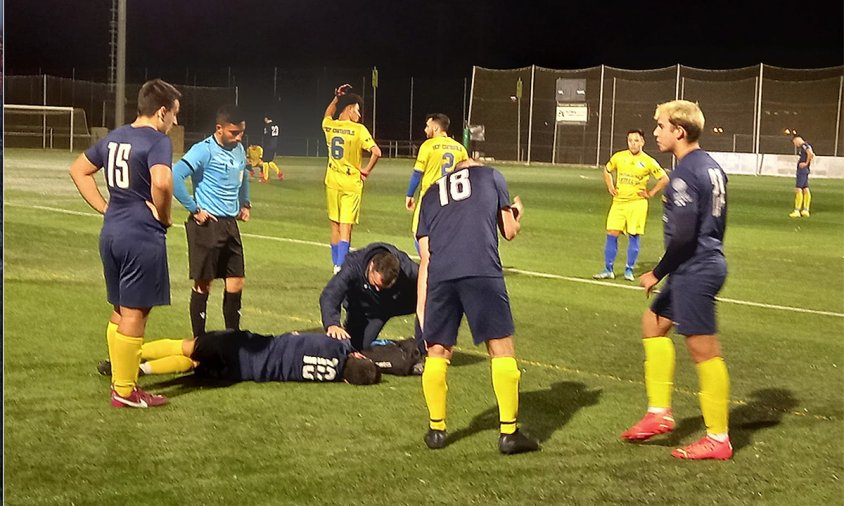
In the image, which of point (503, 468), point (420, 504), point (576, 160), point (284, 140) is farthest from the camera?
point (284, 140)

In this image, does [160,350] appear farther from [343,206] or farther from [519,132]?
[519,132]

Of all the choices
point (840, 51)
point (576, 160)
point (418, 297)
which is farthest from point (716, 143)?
point (418, 297)

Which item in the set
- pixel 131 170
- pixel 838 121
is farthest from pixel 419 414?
pixel 838 121

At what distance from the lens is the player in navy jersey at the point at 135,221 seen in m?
6.38

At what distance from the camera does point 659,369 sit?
20.9 feet

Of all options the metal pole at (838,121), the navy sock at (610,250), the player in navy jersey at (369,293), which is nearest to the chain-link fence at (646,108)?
the metal pole at (838,121)

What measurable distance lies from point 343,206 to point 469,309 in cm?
737

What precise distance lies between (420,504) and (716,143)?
4111 cm

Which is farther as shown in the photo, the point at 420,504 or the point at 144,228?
the point at 144,228

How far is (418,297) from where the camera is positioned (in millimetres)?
7785

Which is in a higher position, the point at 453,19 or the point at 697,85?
the point at 453,19

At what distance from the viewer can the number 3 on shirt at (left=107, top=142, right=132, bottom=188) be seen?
638 cm

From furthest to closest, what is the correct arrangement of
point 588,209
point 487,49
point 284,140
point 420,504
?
point 487,49 → point 284,140 → point 588,209 → point 420,504

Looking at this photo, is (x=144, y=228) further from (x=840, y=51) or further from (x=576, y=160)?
(x=840, y=51)
